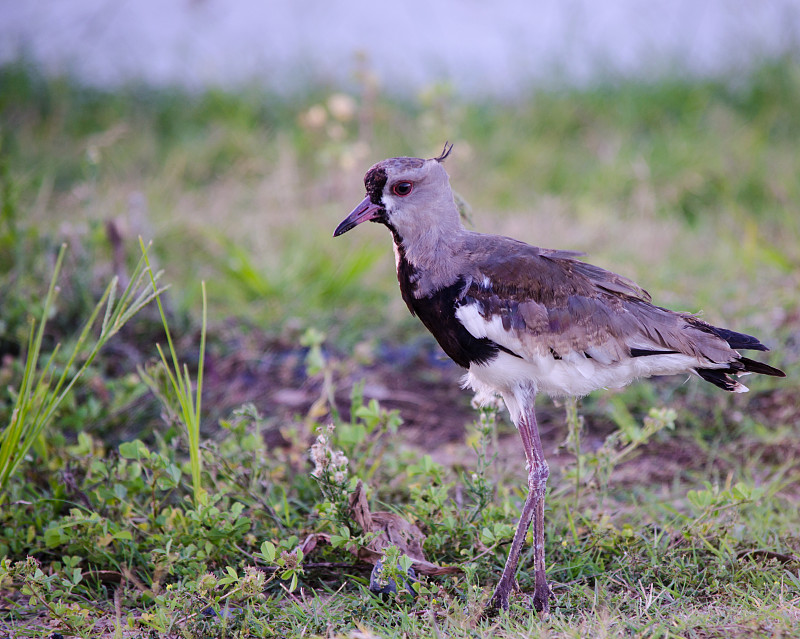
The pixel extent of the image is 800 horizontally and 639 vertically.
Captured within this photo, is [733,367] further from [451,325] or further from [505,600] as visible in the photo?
[505,600]

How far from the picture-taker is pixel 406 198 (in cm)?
287

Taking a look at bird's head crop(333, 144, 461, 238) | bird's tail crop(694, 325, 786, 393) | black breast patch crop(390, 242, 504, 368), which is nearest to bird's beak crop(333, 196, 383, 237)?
bird's head crop(333, 144, 461, 238)

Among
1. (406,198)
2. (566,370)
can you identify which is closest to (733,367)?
(566,370)

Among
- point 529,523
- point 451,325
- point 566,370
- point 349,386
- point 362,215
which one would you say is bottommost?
point 349,386

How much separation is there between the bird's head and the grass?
0.65 metres

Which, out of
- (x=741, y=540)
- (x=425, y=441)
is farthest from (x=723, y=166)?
(x=741, y=540)

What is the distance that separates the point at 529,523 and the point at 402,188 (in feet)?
3.89

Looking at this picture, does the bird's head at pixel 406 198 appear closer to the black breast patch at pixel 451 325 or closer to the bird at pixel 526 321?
the bird at pixel 526 321

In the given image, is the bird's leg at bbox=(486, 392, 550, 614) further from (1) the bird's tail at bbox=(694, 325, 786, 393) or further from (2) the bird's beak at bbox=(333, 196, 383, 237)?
(2) the bird's beak at bbox=(333, 196, 383, 237)

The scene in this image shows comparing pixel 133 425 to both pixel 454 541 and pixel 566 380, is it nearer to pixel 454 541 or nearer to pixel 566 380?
pixel 454 541

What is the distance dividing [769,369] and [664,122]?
4.82 metres

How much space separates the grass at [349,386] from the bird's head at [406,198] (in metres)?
0.65

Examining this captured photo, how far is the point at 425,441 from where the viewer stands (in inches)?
156

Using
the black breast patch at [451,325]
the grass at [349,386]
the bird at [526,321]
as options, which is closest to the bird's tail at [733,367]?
the bird at [526,321]
